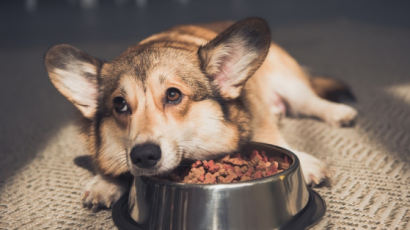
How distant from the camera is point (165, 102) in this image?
51.4 inches

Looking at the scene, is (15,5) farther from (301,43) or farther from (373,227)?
(373,227)

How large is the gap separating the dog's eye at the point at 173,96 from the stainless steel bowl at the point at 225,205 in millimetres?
256

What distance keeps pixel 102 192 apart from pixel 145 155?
33cm

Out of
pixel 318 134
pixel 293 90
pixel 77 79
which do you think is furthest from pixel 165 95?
pixel 293 90

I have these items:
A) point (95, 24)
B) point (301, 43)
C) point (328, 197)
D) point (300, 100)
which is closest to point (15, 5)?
point (95, 24)

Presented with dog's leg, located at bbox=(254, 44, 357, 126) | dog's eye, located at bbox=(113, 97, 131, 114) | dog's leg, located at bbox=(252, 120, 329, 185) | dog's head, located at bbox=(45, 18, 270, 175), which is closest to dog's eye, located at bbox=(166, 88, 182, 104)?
dog's head, located at bbox=(45, 18, 270, 175)

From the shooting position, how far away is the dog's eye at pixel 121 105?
4.38 ft

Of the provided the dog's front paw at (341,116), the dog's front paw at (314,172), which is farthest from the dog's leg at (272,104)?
the dog's front paw at (341,116)

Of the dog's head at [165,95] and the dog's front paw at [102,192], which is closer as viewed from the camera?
the dog's head at [165,95]

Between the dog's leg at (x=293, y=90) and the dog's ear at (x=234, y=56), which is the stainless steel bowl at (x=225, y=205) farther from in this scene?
the dog's leg at (x=293, y=90)

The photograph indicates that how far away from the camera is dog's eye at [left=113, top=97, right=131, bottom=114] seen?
4.38 feet

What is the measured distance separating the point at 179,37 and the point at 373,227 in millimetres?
1029

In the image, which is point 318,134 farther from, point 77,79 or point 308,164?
point 77,79

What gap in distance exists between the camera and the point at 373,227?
3.76 ft
